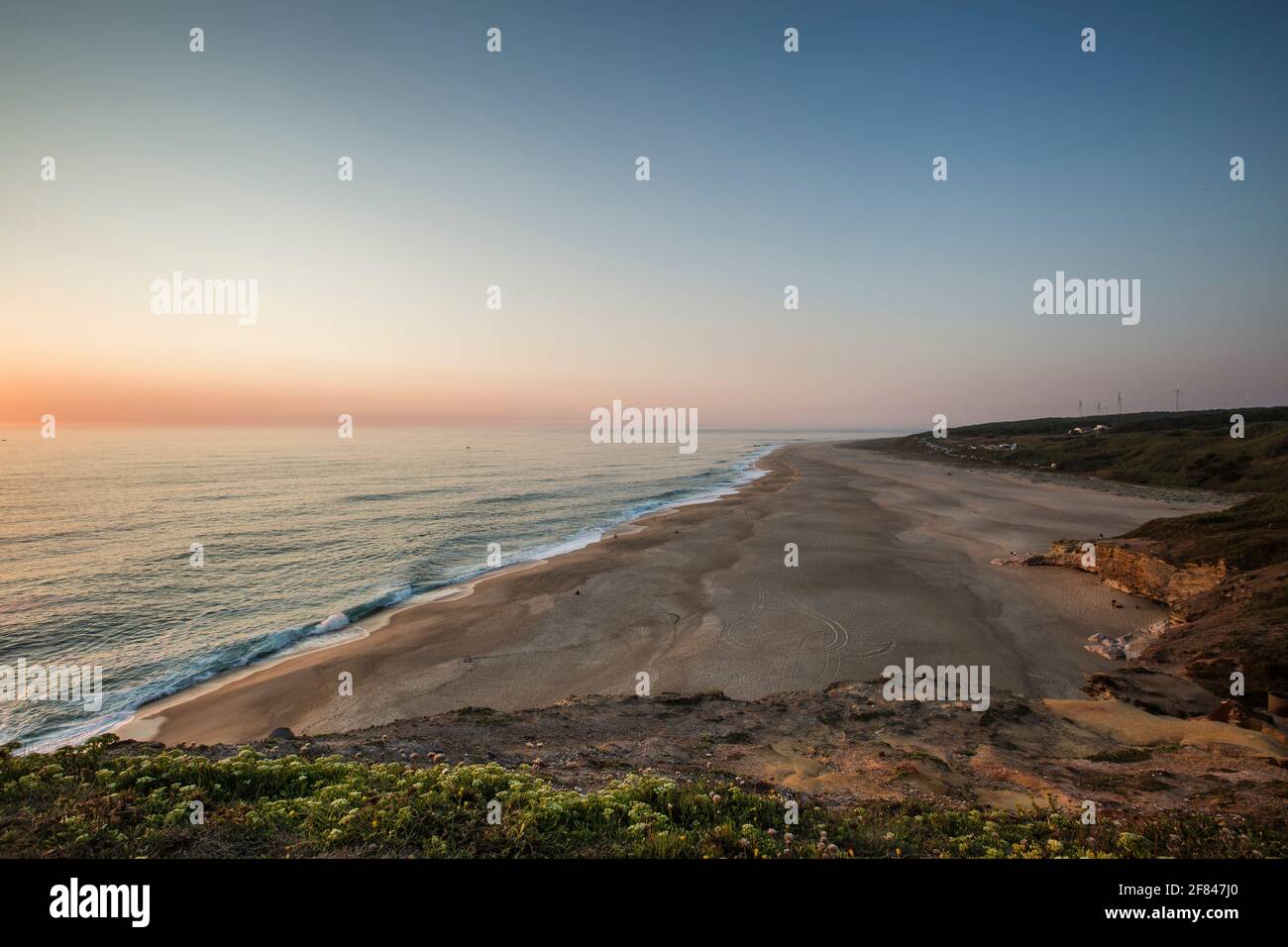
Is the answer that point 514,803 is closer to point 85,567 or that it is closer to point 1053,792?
point 1053,792

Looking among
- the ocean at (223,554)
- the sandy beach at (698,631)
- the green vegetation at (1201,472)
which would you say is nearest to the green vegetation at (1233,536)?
the green vegetation at (1201,472)

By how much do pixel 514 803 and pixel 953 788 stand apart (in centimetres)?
597

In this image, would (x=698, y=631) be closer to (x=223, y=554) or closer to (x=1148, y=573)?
(x=1148, y=573)

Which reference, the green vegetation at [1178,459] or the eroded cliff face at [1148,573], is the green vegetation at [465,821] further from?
the green vegetation at [1178,459]

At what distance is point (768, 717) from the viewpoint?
10.0 meters

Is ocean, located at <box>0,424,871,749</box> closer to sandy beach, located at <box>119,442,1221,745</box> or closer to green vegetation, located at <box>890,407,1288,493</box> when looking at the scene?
sandy beach, located at <box>119,442,1221,745</box>

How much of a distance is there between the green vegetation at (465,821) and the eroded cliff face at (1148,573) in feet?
43.7

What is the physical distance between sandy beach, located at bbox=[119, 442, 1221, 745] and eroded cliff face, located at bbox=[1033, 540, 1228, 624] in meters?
0.68

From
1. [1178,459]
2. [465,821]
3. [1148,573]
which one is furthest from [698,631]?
[1178,459]

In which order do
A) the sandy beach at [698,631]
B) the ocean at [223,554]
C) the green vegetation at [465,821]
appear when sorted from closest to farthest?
the green vegetation at [465,821], the sandy beach at [698,631], the ocean at [223,554]

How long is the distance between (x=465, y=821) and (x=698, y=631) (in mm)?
11743

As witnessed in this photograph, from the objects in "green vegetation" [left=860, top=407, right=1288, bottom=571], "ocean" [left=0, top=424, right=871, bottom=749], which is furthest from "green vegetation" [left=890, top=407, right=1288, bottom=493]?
"ocean" [left=0, top=424, right=871, bottom=749]

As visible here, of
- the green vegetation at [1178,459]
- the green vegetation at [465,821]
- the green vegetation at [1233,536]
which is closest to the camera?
the green vegetation at [465,821]

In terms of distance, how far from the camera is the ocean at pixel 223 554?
627 inches
